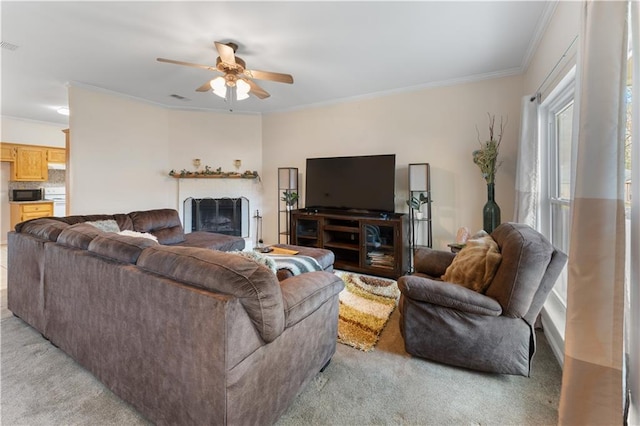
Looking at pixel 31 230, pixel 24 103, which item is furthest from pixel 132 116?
pixel 31 230

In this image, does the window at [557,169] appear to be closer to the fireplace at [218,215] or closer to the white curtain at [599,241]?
the white curtain at [599,241]

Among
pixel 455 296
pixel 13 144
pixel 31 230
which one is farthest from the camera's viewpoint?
pixel 13 144

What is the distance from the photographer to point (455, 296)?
72.0 inches

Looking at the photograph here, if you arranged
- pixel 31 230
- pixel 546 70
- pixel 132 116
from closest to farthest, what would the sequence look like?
pixel 31 230, pixel 546 70, pixel 132 116

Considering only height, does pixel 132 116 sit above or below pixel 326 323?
above

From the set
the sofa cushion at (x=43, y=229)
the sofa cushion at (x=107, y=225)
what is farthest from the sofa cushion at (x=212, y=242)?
the sofa cushion at (x=43, y=229)

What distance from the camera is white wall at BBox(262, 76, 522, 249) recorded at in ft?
11.9

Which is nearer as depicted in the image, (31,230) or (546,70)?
(31,230)

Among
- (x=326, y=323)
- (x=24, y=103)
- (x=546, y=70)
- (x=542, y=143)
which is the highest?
(x=24, y=103)

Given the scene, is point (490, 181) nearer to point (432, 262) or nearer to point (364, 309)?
point (432, 262)

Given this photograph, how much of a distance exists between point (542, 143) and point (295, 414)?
3081 millimetres

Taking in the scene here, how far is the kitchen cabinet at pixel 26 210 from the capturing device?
238 inches

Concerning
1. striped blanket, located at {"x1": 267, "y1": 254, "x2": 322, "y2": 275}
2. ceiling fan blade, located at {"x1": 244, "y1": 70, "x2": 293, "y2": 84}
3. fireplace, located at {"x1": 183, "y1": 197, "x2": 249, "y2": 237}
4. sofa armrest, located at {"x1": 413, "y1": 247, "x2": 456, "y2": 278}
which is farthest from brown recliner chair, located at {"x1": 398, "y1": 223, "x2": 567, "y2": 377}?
fireplace, located at {"x1": 183, "y1": 197, "x2": 249, "y2": 237}

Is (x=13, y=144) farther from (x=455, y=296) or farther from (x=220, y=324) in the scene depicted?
(x=455, y=296)
